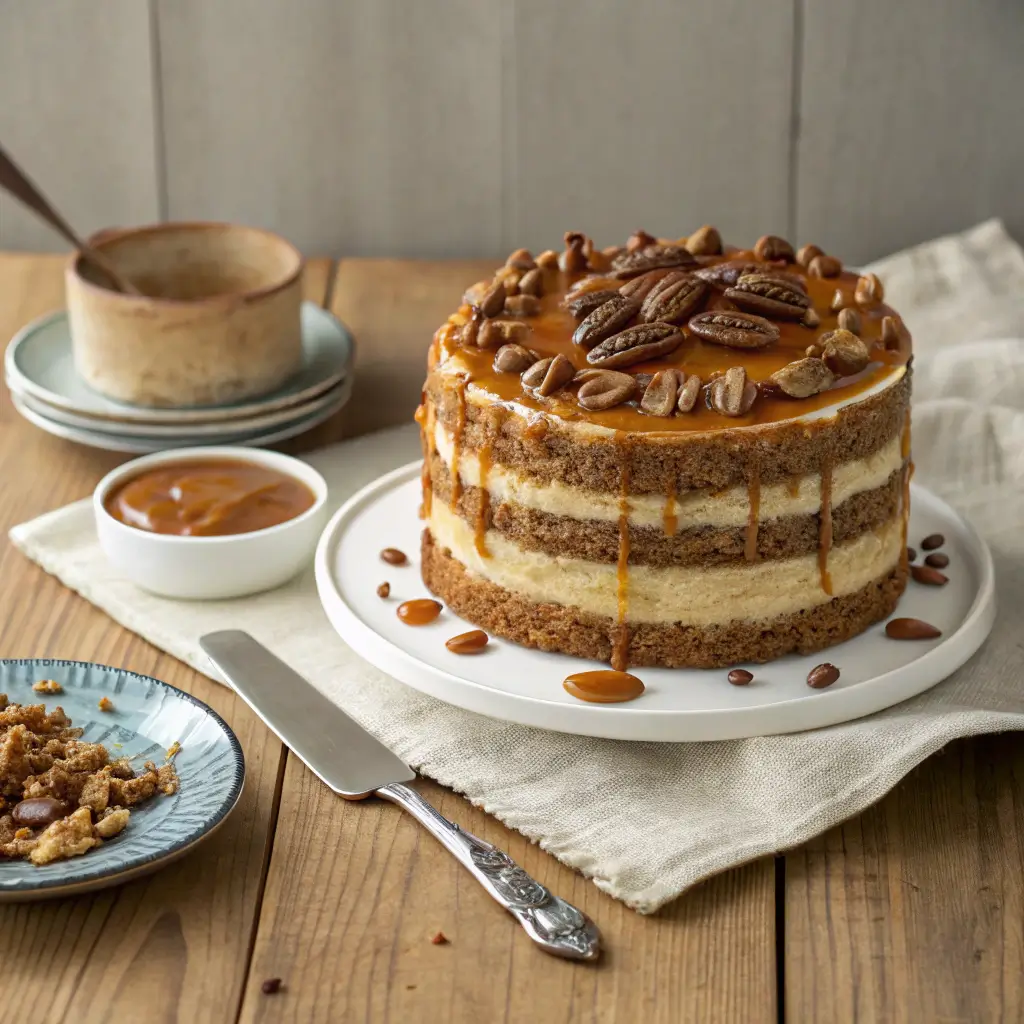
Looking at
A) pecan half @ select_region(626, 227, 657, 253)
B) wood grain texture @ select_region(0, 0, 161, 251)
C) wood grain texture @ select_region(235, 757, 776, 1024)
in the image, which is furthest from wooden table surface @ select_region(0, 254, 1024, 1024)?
wood grain texture @ select_region(0, 0, 161, 251)

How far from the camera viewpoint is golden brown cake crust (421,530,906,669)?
2129mm

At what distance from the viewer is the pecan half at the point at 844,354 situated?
6.91 ft

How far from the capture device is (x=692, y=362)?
6.93ft

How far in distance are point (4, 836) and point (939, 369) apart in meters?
2.23

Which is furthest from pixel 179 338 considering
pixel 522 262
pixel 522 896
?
pixel 522 896

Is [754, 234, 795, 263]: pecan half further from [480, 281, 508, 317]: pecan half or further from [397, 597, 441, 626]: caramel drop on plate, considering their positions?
[397, 597, 441, 626]: caramel drop on plate

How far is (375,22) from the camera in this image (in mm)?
4000

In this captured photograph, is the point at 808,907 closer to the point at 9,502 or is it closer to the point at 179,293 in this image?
the point at 9,502

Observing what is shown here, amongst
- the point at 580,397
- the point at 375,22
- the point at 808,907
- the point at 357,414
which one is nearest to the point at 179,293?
the point at 357,414

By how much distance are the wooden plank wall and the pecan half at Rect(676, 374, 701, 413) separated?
2.26m

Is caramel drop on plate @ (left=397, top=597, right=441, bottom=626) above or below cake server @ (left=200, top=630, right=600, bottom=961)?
above

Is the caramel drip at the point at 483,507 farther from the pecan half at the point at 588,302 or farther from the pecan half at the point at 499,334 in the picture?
the pecan half at the point at 588,302

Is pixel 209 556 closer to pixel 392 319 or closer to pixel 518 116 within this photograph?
pixel 392 319

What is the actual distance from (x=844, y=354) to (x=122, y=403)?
1.53 meters
